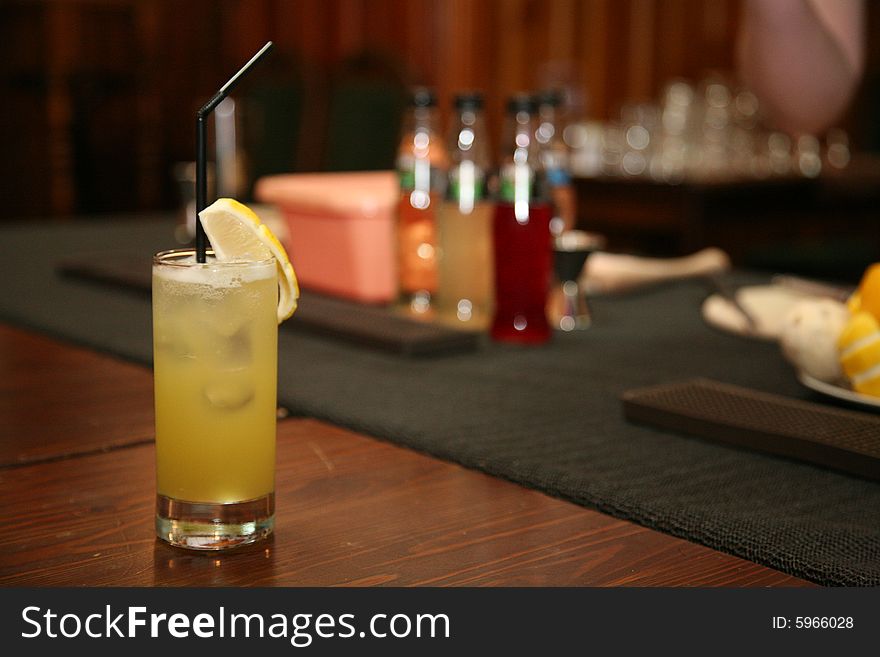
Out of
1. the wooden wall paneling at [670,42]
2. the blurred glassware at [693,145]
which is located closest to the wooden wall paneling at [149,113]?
the wooden wall paneling at [670,42]

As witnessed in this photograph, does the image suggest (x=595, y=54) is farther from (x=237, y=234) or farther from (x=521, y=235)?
(x=237, y=234)

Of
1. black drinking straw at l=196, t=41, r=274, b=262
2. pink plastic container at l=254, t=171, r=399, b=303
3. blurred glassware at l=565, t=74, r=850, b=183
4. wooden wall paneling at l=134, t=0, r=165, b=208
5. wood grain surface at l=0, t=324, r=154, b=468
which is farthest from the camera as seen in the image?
wooden wall paneling at l=134, t=0, r=165, b=208

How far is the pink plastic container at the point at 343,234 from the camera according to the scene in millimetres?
1417

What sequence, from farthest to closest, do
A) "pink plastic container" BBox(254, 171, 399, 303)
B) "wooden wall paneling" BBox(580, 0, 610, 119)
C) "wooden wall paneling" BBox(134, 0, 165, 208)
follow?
1. "wooden wall paneling" BBox(134, 0, 165, 208)
2. "wooden wall paneling" BBox(580, 0, 610, 119)
3. "pink plastic container" BBox(254, 171, 399, 303)

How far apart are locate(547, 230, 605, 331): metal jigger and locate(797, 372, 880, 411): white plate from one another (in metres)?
0.43

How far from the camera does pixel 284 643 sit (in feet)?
1.77

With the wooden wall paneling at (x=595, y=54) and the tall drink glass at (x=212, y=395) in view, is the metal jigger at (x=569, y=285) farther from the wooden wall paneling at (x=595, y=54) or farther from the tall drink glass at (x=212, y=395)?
the wooden wall paneling at (x=595, y=54)

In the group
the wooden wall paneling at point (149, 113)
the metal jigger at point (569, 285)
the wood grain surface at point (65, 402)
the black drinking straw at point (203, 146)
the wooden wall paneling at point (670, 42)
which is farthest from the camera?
the wooden wall paneling at point (149, 113)

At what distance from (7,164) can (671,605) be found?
17.5 feet

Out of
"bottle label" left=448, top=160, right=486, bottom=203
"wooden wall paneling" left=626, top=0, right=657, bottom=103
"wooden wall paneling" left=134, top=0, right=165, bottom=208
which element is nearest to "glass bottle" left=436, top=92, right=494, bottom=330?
"bottle label" left=448, top=160, right=486, bottom=203

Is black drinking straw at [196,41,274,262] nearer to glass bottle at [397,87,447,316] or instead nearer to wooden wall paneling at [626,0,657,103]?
glass bottle at [397,87,447,316]

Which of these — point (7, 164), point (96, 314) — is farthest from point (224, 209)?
point (7, 164)

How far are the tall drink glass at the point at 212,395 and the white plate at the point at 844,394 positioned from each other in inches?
18.5

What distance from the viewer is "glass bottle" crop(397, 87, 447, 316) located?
1.34 m
